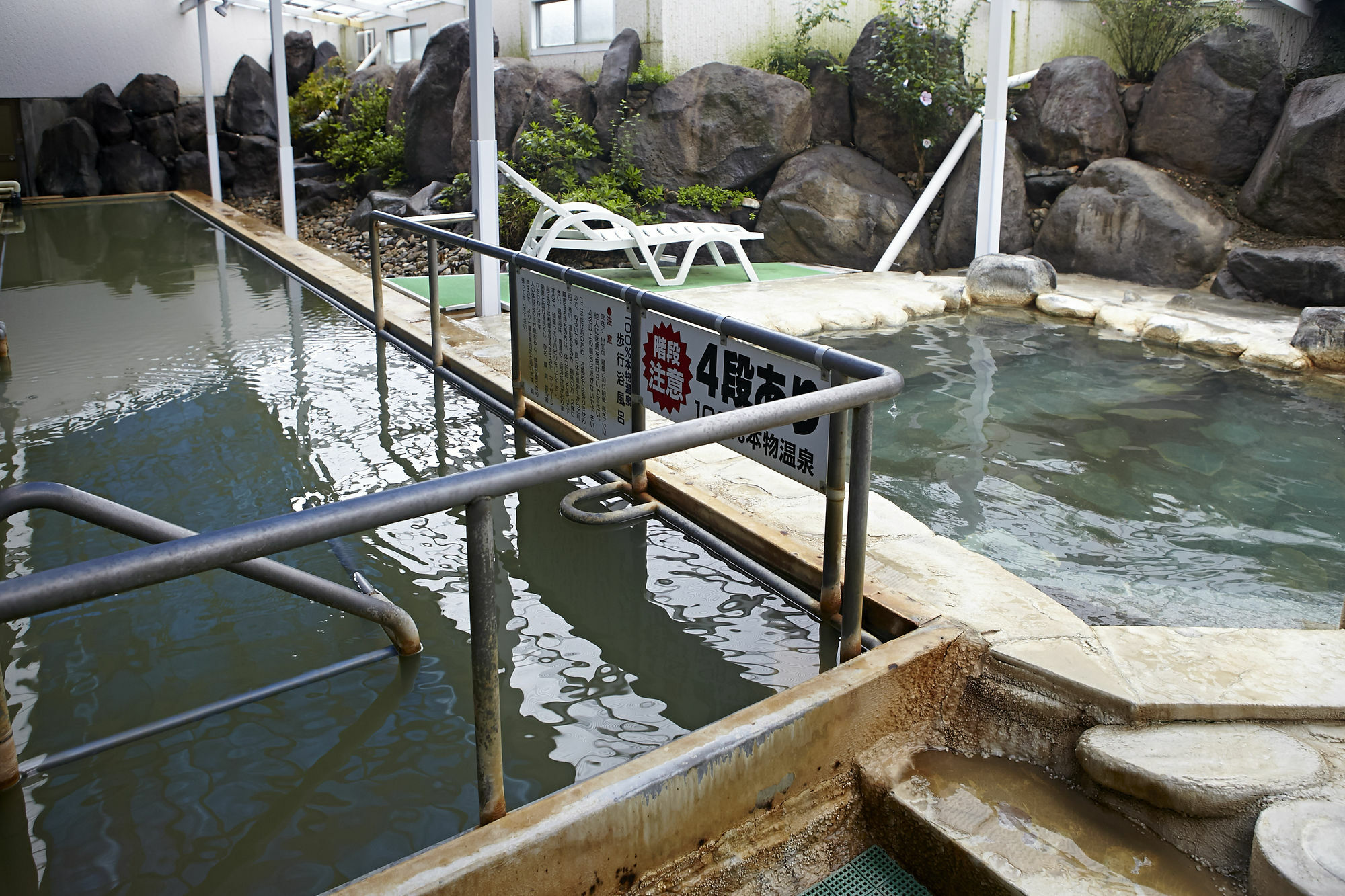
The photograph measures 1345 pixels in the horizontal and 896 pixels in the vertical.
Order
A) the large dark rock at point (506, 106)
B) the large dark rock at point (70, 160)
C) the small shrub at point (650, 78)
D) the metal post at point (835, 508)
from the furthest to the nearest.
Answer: the large dark rock at point (70, 160) → the large dark rock at point (506, 106) → the small shrub at point (650, 78) → the metal post at point (835, 508)

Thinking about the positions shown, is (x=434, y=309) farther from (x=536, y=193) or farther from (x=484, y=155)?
(x=536, y=193)

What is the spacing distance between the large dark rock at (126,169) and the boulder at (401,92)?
6150 millimetres

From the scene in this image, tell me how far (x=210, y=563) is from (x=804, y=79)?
11100 millimetres

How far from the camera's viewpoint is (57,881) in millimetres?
1740

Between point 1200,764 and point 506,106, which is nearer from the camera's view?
point 1200,764

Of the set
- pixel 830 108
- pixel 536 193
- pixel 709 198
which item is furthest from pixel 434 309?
pixel 830 108

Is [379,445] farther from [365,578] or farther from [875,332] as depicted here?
[875,332]

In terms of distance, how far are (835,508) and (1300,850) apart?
1.11m

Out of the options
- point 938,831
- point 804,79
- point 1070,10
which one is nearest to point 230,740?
point 938,831

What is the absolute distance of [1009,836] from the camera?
6.16 feet

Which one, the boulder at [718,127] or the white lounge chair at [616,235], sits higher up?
the boulder at [718,127]

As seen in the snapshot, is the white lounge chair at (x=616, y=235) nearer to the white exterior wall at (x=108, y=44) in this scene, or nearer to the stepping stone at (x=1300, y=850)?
the stepping stone at (x=1300, y=850)

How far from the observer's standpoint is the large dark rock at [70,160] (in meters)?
16.8

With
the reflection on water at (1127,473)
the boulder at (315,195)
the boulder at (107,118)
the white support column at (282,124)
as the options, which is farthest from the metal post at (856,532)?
the boulder at (107,118)
